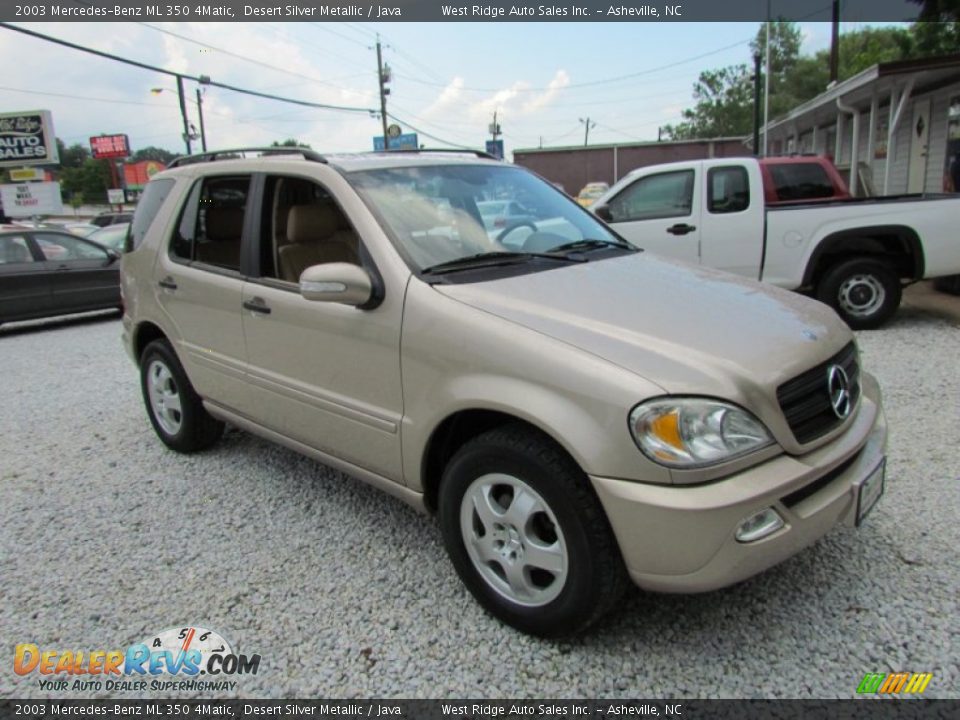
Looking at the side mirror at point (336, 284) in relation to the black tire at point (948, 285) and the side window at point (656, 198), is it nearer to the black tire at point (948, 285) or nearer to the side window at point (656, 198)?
the side window at point (656, 198)

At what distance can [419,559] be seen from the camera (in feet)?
9.84

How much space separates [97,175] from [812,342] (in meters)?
103

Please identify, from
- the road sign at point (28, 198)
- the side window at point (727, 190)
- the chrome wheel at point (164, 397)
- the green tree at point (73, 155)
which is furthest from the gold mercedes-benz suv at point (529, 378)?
the green tree at point (73, 155)

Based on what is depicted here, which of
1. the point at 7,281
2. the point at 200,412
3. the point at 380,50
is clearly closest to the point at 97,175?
the point at 380,50

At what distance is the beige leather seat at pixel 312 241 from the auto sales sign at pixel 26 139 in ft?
102

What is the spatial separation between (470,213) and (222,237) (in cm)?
158

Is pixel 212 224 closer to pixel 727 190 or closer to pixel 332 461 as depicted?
pixel 332 461

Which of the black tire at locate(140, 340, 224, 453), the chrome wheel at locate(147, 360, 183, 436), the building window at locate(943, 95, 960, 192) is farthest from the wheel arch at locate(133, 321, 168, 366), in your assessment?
the building window at locate(943, 95, 960, 192)

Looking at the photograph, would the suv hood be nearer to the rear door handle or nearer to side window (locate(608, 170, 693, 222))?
the rear door handle

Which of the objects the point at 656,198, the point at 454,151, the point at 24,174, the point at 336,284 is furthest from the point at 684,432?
the point at 24,174

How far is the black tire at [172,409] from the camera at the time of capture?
4141mm

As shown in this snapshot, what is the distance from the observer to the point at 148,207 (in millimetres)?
4332

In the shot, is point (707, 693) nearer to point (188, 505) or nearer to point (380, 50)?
point (188, 505)

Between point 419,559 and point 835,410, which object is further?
point 419,559
